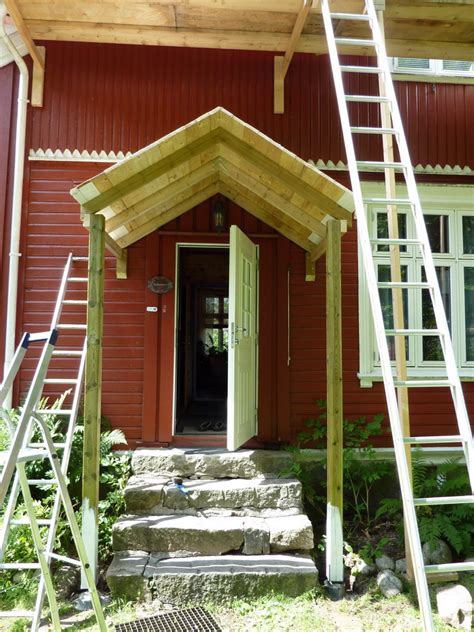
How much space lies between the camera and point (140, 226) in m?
4.14

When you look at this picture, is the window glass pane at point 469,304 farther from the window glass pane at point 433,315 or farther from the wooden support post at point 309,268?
the wooden support post at point 309,268

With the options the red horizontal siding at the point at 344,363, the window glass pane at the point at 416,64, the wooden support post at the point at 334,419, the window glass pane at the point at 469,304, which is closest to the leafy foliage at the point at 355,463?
the red horizontal siding at the point at 344,363

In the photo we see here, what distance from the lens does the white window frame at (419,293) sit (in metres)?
4.57

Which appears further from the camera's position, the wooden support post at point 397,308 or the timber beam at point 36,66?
the timber beam at point 36,66

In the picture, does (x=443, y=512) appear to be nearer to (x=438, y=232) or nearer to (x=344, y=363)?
(x=344, y=363)

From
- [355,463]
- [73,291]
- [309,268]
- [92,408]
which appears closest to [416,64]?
[309,268]

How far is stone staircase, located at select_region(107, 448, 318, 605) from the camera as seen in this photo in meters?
2.90

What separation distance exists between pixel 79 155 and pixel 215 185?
1414 millimetres

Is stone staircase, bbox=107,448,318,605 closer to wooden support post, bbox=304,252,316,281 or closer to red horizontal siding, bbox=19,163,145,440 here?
red horizontal siding, bbox=19,163,145,440

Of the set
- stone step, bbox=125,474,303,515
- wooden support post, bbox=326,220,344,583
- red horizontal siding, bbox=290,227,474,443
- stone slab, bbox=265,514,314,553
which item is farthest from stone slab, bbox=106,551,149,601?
red horizontal siding, bbox=290,227,474,443

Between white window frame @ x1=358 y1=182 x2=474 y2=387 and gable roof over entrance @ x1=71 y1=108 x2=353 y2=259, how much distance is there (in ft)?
3.05

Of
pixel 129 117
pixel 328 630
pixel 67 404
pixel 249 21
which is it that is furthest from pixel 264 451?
pixel 249 21

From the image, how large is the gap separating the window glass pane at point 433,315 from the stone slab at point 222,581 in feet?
8.58

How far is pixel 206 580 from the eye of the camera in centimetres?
290
